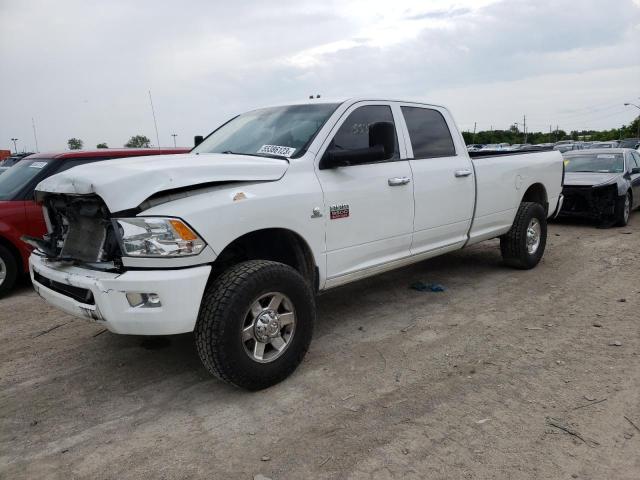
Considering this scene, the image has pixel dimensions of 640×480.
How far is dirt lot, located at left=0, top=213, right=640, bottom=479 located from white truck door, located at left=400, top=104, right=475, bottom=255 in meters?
0.72

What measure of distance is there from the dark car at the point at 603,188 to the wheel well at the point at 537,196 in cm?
344

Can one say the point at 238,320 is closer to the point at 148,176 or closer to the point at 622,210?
the point at 148,176

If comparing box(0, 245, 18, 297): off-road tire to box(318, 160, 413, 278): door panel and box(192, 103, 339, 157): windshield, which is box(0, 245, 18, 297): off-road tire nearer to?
box(192, 103, 339, 157): windshield

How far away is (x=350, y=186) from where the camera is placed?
3.92 m

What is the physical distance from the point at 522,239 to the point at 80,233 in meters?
4.74

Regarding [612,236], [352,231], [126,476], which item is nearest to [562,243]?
[612,236]

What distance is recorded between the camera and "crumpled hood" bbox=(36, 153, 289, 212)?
2.96 m

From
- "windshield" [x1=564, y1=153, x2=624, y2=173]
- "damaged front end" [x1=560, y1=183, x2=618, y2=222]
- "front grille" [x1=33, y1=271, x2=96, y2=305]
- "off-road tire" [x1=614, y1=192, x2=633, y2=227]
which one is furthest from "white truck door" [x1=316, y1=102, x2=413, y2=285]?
"windshield" [x1=564, y1=153, x2=624, y2=173]

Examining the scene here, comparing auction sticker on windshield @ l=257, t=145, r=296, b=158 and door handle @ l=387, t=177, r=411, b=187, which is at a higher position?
auction sticker on windshield @ l=257, t=145, r=296, b=158

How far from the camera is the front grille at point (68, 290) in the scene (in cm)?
308

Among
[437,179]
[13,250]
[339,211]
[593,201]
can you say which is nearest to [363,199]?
[339,211]

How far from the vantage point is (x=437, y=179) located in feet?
15.5

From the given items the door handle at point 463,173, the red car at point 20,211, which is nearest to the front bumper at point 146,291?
the door handle at point 463,173

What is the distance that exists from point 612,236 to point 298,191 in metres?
7.05
